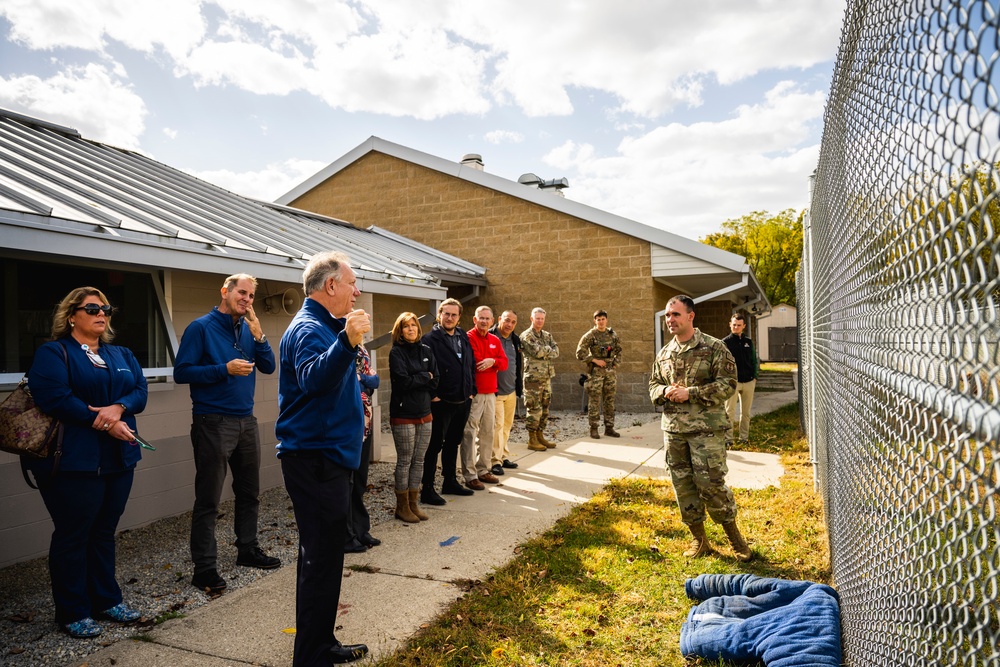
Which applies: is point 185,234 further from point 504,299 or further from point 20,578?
point 504,299

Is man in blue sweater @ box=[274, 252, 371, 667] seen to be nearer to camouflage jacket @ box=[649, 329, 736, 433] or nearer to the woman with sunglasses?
the woman with sunglasses

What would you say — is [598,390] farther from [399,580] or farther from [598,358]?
[399,580]

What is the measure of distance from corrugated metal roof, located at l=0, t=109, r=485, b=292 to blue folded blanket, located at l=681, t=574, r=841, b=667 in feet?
16.5

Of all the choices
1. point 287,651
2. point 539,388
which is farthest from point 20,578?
point 539,388

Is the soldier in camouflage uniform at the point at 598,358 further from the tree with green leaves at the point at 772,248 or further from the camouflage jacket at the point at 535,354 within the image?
the tree with green leaves at the point at 772,248

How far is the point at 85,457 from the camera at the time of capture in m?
4.12

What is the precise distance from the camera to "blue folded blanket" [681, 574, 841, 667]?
3.34 metres

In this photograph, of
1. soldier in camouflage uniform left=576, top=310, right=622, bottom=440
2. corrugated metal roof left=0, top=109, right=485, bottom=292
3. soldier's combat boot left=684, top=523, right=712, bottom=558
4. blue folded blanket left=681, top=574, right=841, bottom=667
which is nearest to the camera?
blue folded blanket left=681, top=574, right=841, bottom=667

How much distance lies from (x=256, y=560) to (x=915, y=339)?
513 centimetres

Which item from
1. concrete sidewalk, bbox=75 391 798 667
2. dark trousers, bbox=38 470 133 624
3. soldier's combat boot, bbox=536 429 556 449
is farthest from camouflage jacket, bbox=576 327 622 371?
dark trousers, bbox=38 470 133 624

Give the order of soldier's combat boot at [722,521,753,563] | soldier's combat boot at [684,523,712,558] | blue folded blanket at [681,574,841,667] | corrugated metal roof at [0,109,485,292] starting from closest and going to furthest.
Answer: blue folded blanket at [681,574,841,667], corrugated metal roof at [0,109,485,292], soldier's combat boot at [722,521,753,563], soldier's combat boot at [684,523,712,558]

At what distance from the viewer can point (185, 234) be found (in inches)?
233

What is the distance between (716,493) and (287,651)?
10.9 feet

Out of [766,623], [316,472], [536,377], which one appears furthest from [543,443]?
[316,472]
